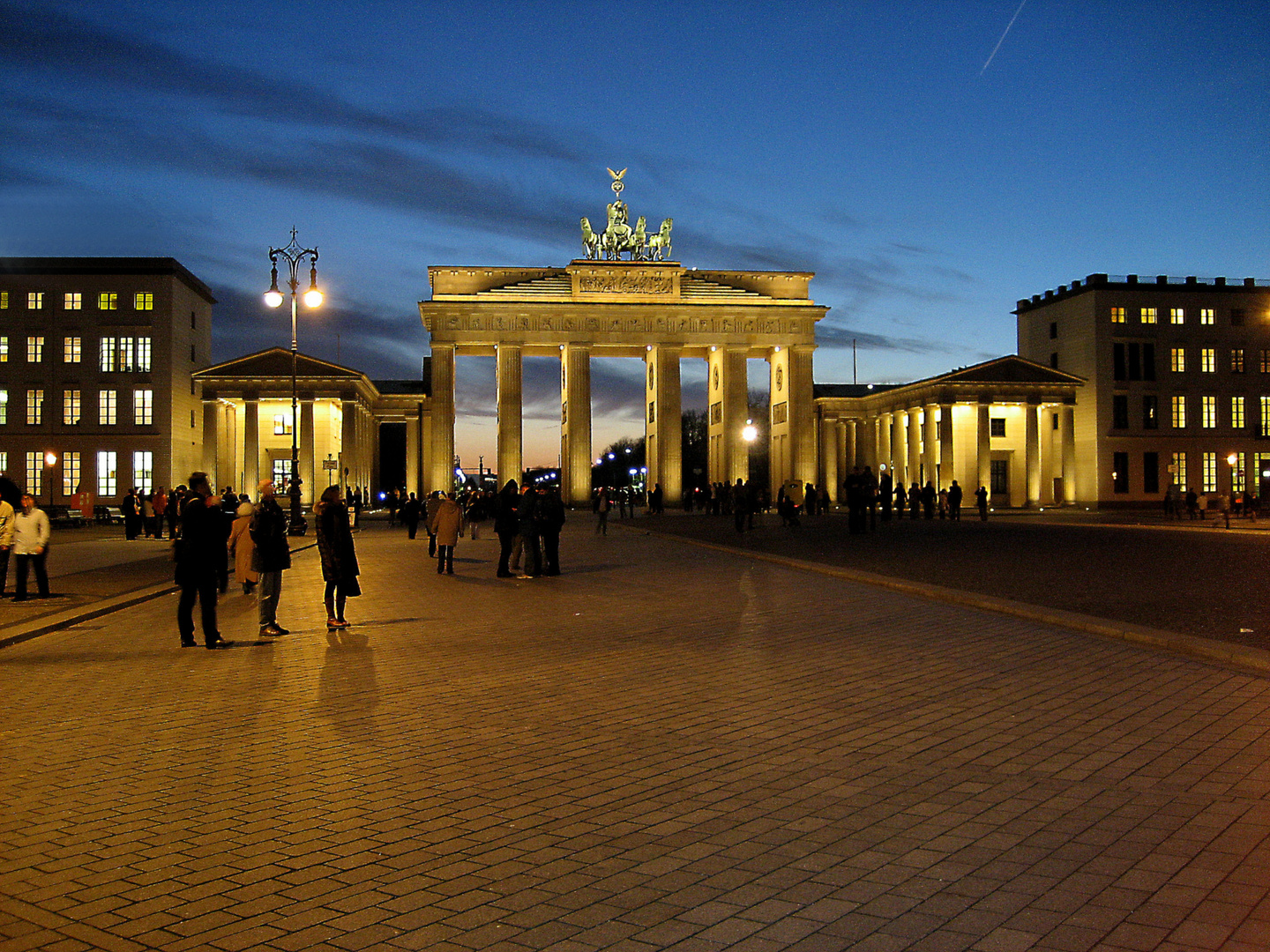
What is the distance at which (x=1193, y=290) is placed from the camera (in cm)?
7481

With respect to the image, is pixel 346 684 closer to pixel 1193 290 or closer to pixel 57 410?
pixel 57 410

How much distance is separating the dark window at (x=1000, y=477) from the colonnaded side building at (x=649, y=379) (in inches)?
71.7

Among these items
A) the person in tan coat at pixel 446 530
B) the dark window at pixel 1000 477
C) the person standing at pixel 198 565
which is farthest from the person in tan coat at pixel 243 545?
the dark window at pixel 1000 477

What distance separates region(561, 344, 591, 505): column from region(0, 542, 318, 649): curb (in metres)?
53.8

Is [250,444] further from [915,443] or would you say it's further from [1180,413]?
[1180,413]

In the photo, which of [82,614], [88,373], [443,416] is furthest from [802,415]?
[82,614]

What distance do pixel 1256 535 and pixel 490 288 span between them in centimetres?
5372

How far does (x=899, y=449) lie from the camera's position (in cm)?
8619

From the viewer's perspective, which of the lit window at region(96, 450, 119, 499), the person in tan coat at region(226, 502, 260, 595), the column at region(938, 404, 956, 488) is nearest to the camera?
the person in tan coat at region(226, 502, 260, 595)

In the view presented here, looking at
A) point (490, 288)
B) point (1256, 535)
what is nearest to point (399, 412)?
point (490, 288)

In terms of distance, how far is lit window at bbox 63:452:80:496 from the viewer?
226 ft

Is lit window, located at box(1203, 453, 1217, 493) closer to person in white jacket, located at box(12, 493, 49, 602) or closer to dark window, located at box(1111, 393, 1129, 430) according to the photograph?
dark window, located at box(1111, 393, 1129, 430)

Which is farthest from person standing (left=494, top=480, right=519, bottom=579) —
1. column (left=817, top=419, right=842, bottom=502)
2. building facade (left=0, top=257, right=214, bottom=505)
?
column (left=817, top=419, right=842, bottom=502)

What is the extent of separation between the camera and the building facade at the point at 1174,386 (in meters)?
74.6
